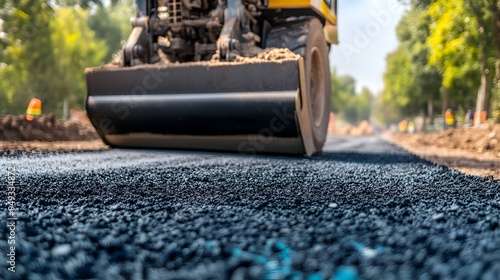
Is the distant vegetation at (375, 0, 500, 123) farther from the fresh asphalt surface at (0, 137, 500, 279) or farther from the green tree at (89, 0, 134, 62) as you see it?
the green tree at (89, 0, 134, 62)

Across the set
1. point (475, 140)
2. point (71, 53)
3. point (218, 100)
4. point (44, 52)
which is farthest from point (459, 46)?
point (71, 53)

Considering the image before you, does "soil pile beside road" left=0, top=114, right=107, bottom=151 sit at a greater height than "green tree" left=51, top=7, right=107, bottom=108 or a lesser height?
lesser

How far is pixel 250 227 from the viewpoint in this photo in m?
1.61

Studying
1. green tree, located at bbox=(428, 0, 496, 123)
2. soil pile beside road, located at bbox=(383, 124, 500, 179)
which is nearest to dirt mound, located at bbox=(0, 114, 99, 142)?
soil pile beside road, located at bbox=(383, 124, 500, 179)

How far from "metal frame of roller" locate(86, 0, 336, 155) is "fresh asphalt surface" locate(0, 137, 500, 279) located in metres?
1.37

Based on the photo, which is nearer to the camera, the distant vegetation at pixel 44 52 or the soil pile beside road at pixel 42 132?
the soil pile beside road at pixel 42 132

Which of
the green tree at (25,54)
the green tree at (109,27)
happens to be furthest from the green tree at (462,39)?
the green tree at (109,27)

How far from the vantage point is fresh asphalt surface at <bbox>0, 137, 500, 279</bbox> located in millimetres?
1220

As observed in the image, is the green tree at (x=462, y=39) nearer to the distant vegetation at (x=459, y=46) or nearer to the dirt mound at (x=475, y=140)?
the distant vegetation at (x=459, y=46)

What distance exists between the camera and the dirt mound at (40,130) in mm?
7664

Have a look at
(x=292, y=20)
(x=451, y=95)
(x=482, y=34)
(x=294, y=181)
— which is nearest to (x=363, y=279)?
(x=294, y=181)

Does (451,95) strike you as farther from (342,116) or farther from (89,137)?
(342,116)

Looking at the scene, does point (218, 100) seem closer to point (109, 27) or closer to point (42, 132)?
point (42, 132)

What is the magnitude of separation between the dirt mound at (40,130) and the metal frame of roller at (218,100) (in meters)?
3.44
